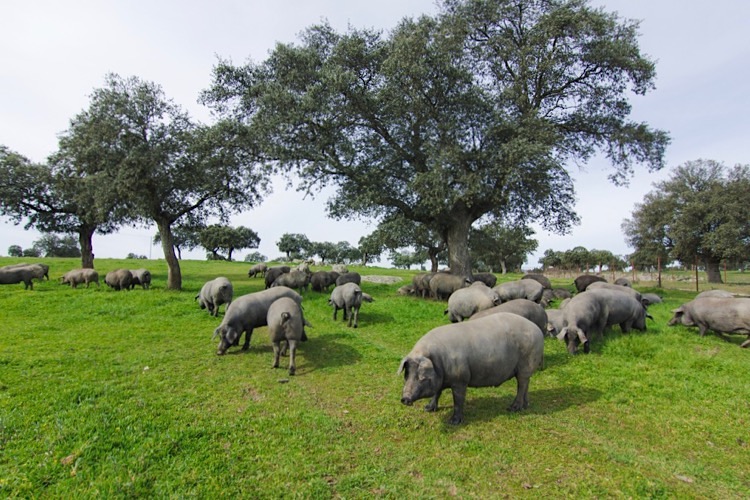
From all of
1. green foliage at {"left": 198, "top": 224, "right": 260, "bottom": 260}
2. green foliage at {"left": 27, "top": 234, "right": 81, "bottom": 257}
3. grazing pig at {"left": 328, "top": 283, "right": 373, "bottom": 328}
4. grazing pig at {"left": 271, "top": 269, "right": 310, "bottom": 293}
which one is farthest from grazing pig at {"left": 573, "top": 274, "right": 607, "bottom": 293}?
green foliage at {"left": 27, "top": 234, "right": 81, "bottom": 257}

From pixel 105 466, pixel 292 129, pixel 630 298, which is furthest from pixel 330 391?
pixel 292 129

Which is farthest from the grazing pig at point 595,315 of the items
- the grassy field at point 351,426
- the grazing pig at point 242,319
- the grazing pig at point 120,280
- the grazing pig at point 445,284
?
the grazing pig at point 120,280

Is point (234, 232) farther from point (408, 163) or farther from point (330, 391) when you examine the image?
point (330, 391)

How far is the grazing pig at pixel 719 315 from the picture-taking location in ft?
37.3

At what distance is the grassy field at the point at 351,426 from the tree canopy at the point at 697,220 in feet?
110

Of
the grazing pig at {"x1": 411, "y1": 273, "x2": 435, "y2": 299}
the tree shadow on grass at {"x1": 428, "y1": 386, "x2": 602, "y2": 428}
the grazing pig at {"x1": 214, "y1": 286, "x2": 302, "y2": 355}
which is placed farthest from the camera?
the grazing pig at {"x1": 411, "y1": 273, "x2": 435, "y2": 299}

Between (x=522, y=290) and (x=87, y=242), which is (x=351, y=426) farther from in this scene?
(x=87, y=242)

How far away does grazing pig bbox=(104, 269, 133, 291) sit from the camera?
22875 millimetres

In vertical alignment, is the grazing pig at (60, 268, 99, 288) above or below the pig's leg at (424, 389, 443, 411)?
above

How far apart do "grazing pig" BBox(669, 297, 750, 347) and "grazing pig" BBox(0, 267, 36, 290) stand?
31.6 m

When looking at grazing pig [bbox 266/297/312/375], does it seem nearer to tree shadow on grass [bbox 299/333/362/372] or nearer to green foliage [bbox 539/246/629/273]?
tree shadow on grass [bbox 299/333/362/372]

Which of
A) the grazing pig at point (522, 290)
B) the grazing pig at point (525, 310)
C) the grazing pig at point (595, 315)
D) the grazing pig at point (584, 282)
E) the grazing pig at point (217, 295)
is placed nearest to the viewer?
the grazing pig at point (525, 310)

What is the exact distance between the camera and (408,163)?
82.0 feet

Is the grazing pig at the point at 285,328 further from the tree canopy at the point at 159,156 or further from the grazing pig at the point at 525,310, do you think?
the tree canopy at the point at 159,156
